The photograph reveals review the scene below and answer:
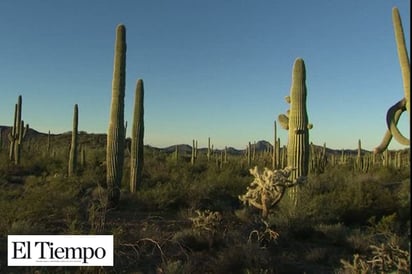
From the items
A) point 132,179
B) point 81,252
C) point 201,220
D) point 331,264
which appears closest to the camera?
point 81,252

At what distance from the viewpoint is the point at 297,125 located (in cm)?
1256

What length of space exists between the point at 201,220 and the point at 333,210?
14.0ft

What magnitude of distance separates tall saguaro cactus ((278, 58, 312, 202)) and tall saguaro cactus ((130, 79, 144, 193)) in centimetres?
595

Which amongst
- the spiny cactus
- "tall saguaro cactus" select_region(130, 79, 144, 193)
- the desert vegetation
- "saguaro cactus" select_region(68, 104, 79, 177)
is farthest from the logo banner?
the spiny cactus

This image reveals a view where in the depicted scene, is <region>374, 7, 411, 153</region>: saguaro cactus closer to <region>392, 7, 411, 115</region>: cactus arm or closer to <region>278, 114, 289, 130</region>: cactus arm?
<region>392, 7, 411, 115</region>: cactus arm

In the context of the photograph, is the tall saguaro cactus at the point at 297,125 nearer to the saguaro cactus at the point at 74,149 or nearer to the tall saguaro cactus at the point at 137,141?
the tall saguaro cactus at the point at 137,141

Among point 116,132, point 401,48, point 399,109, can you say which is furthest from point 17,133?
point 399,109

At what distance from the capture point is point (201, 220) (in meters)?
9.61

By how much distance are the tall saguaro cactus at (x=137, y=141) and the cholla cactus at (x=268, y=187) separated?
263 inches

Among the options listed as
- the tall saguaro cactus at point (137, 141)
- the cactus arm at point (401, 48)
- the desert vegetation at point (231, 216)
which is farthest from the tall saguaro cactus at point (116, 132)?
the cactus arm at point (401, 48)

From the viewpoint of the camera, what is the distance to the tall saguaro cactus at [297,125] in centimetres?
1234

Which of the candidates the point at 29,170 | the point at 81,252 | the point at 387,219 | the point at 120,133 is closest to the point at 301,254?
the point at 387,219

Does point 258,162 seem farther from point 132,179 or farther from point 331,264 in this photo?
point 331,264

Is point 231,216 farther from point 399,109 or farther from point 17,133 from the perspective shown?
point 17,133
